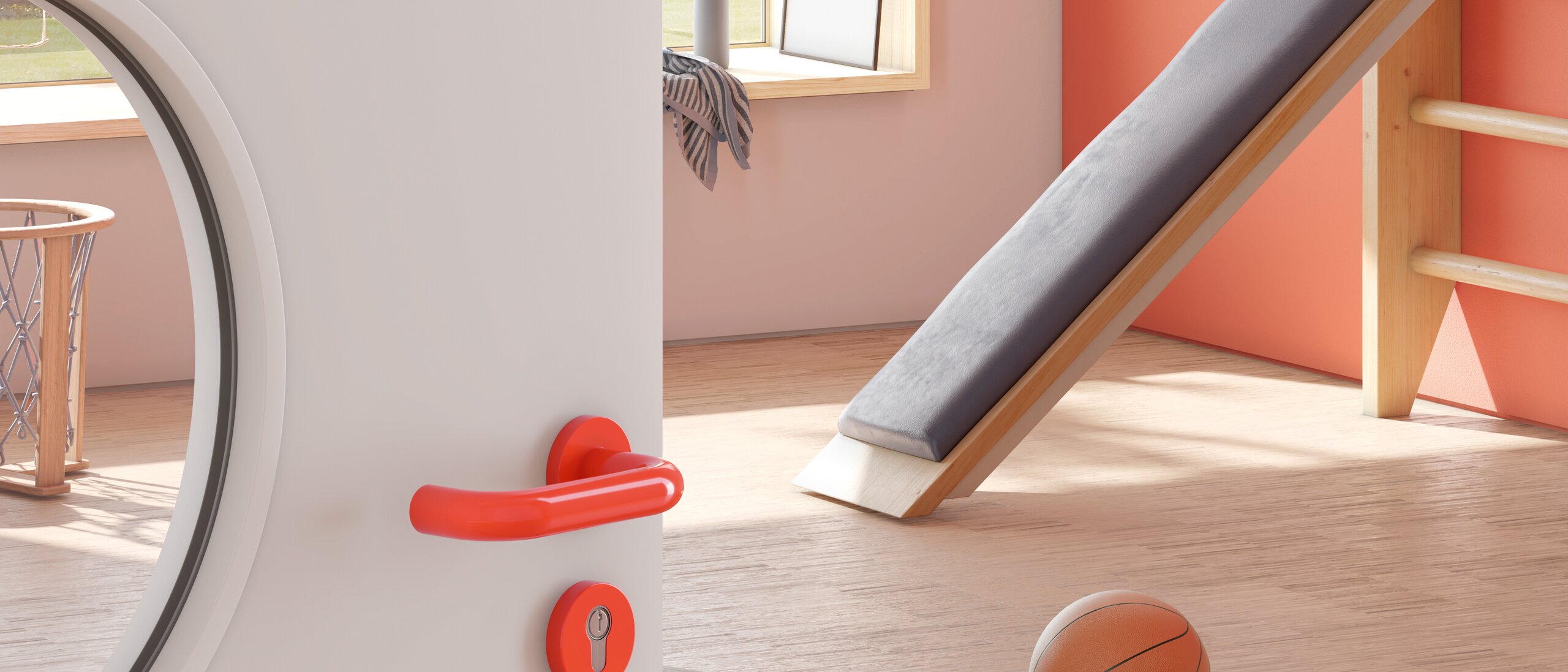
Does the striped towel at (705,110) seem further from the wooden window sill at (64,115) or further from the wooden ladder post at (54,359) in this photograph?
the wooden ladder post at (54,359)

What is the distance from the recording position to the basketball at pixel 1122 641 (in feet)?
6.29

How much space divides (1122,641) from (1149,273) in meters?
1.09

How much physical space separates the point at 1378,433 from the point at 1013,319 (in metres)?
1.15

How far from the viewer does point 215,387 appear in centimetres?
50

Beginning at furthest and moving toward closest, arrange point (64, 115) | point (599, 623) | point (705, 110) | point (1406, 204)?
1. point (705, 110)
2. point (64, 115)
3. point (1406, 204)
4. point (599, 623)

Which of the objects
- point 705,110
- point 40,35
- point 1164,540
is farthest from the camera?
point 705,110

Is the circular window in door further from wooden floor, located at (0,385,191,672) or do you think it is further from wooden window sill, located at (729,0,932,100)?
wooden window sill, located at (729,0,932,100)

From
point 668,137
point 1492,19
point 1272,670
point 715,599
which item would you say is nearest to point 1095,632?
point 1272,670

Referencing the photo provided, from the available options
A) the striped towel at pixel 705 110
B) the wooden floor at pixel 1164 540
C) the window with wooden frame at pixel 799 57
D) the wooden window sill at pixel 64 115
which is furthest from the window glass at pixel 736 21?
the wooden window sill at pixel 64 115

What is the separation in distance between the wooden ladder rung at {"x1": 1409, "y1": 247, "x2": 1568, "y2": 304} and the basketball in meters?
1.82

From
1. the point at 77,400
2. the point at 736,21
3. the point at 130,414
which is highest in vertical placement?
the point at 736,21

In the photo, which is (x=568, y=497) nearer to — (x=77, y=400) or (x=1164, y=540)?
(x=1164, y=540)

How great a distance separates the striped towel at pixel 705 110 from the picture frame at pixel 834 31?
48cm

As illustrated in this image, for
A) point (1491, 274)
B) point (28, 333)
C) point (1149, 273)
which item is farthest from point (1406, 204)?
point (28, 333)
